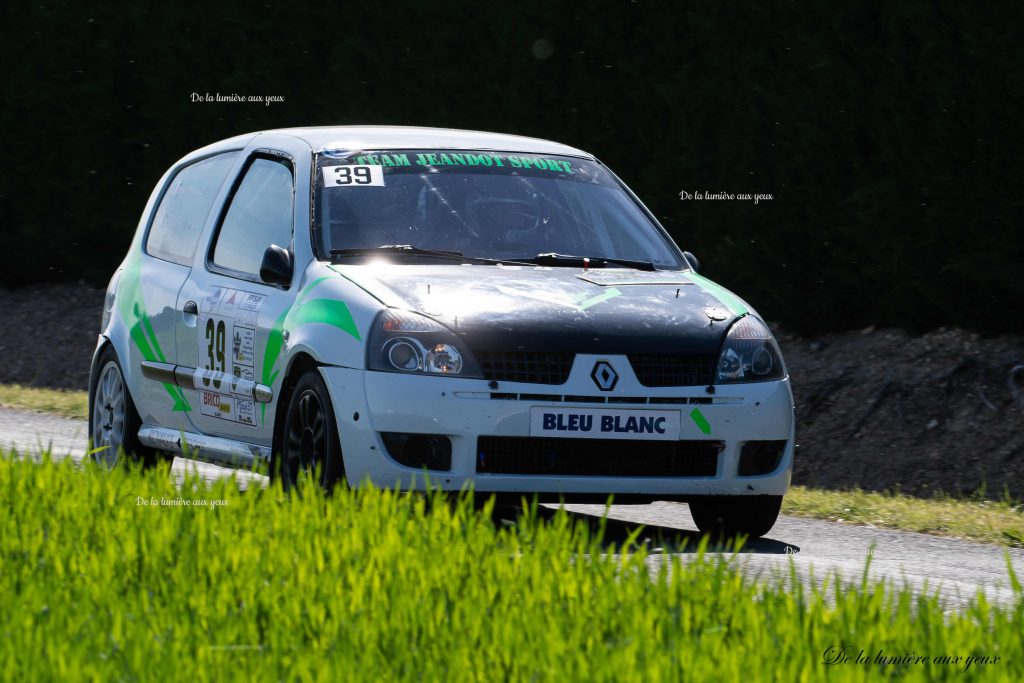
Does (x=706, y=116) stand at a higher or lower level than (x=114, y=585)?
higher

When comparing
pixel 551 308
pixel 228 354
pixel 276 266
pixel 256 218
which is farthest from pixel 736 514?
pixel 256 218

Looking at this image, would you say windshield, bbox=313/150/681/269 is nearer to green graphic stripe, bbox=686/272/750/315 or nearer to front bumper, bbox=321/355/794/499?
green graphic stripe, bbox=686/272/750/315

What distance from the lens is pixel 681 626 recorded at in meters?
5.00

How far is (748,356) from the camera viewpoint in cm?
796

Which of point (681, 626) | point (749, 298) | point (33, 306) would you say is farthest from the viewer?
point (33, 306)

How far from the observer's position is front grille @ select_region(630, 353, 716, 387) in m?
7.70

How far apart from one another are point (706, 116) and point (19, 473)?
Answer: 8106 millimetres

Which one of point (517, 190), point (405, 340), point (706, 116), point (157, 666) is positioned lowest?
point (157, 666)

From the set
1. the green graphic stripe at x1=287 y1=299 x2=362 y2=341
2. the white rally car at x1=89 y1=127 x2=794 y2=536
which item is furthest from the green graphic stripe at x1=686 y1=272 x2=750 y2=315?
the green graphic stripe at x1=287 y1=299 x2=362 y2=341

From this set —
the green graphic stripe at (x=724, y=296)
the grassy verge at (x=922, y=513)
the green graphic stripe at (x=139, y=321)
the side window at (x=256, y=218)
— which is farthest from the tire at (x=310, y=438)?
the grassy verge at (x=922, y=513)

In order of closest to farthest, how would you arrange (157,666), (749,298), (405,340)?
(157,666)
(405,340)
(749,298)

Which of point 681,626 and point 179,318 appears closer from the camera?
point 681,626

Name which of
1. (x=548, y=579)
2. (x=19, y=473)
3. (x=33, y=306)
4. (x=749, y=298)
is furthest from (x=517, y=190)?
(x=33, y=306)

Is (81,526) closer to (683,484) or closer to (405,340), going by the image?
(405,340)
